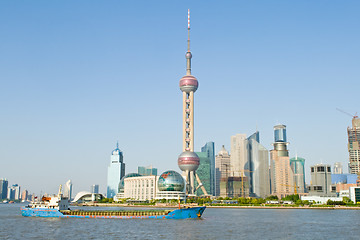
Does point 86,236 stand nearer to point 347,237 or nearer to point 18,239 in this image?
point 18,239

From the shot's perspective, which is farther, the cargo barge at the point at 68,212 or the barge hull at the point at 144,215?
the cargo barge at the point at 68,212

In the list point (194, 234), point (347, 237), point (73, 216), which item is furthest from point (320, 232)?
point (73, 216)

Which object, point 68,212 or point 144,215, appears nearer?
point 68,212

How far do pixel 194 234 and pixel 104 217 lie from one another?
62502mm

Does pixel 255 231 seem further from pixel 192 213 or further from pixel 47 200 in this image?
pixel 47 200

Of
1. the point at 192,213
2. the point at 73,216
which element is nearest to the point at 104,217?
the point at 73,216

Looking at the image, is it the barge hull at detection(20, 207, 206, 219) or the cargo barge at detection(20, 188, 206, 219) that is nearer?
the barge hull at detection(20, 207, 206, 219)

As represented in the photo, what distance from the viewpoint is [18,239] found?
79500 mm

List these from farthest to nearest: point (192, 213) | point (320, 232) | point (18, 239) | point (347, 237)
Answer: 1. point (192, 213)
2. point (320, 232)
3. point (347, 237)
4. point (18, 239)

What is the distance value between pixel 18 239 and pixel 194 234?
38.5m

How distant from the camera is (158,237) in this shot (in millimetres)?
81812

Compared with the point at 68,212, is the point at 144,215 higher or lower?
lower

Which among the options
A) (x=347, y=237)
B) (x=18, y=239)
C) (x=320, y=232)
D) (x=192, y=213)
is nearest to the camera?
(x=18, y=239)

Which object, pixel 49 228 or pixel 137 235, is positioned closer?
pixel 137 235
